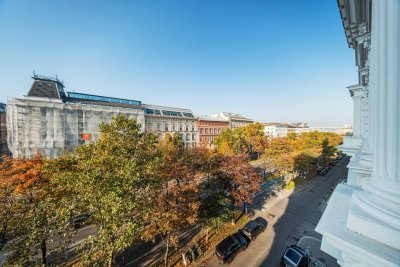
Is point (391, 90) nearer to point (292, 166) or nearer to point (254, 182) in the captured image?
point (254, 182)

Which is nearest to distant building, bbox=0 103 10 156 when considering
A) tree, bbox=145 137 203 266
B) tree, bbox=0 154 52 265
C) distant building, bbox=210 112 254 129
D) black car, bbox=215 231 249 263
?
tree, bbox=0 154 52 265

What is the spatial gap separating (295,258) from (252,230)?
348 centimetres

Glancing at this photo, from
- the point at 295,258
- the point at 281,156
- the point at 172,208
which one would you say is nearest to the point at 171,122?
the point at 281,156

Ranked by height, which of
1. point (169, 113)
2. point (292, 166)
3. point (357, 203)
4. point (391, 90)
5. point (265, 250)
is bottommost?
point (265, 250)

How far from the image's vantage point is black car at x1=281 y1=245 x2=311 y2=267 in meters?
11.0

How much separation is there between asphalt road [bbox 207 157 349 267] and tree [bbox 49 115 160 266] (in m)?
7.75

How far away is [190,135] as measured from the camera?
5362 centimetres

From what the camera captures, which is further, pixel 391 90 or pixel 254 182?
pixel 254 182

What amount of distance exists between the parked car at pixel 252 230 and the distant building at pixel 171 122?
32.3 m

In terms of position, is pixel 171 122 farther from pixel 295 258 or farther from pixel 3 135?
pixel 295 258

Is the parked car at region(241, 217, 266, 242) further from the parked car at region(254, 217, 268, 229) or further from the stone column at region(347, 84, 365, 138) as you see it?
the stone column at region(347, 84, 365, 138)

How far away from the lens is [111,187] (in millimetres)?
7570

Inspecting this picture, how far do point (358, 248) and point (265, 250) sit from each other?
44.5 ft

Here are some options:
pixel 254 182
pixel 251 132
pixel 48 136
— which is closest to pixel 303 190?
pixel 254 182
